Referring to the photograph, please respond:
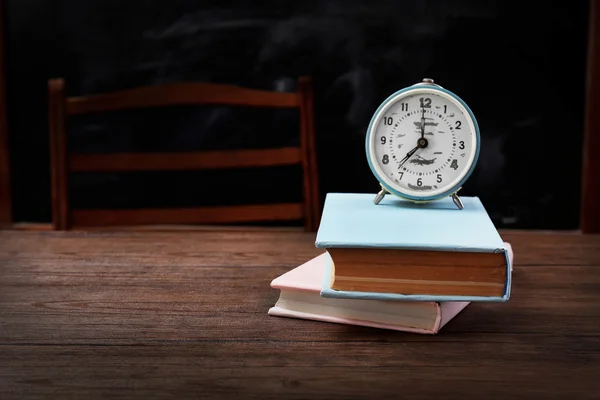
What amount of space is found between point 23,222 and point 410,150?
173cm

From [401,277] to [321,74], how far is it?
153cm

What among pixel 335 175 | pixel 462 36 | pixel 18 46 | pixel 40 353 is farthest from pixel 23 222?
pixel 40 353

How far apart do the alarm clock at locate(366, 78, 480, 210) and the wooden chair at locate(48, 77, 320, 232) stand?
679mm

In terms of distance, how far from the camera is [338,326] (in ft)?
2.99

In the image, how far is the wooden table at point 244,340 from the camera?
0.74 metres

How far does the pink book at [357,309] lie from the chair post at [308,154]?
0.85 m

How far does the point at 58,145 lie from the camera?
175 cm

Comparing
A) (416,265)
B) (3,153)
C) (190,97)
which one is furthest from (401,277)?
(3,153)

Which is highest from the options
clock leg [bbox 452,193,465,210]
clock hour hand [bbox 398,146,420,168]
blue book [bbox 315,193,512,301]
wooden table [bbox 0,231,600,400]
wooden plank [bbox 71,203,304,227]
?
clock hour hand [bbox 398,146,420,168]

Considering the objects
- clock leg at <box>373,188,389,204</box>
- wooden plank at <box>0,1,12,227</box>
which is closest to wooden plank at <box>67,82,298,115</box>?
wooden plank at <box>0,1,12,227</box>

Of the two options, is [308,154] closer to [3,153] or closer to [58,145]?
[58,145]

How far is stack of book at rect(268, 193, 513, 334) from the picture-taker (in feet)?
2.87

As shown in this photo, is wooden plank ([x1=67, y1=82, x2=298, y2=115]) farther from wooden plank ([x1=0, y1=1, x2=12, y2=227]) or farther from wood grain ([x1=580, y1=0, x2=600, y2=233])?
wood grain ([x1=580, y1=0, x2=600, y2=233])

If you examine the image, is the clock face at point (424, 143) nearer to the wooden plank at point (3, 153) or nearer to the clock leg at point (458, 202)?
the clock leg at point (458, 202)
